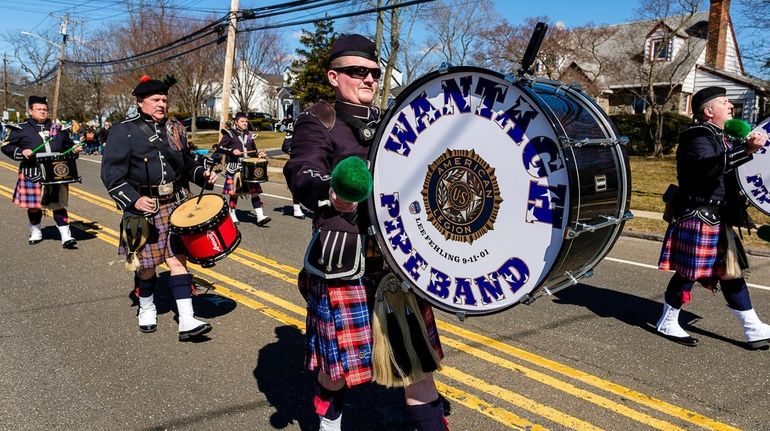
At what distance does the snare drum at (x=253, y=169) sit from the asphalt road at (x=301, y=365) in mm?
2930

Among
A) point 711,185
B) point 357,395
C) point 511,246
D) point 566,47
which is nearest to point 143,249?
point 357,395

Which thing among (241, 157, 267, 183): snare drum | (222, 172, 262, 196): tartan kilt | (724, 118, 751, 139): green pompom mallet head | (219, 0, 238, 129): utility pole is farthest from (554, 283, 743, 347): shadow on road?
(219, 0, 238, 129): utility pole

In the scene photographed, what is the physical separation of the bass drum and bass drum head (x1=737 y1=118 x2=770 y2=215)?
2.56 meters

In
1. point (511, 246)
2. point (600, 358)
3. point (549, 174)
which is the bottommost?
point (600, 358)

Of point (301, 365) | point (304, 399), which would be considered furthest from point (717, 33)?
point (304, 399)

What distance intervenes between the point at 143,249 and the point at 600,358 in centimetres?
325

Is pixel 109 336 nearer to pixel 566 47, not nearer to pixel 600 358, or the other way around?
pixel 600 358

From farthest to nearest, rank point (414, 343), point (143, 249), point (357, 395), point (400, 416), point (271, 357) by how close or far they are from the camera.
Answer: point (143, 249)
point (271, 357)
point (357, 395)
point (400, 416)
point (414, 343)

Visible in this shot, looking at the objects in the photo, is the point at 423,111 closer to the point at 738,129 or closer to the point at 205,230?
the point at 205,230

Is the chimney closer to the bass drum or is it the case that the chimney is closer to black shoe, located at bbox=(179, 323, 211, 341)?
black shoe, located at bbox=(179, 323, 211, 341)

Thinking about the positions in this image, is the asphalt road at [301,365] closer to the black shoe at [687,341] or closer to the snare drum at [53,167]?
the black shoe at [687,341]

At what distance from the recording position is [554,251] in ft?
6.23

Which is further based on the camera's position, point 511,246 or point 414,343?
point 414,343

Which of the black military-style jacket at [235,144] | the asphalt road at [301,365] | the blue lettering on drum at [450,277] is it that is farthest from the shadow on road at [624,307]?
the black military-style jacket at [235,144]
